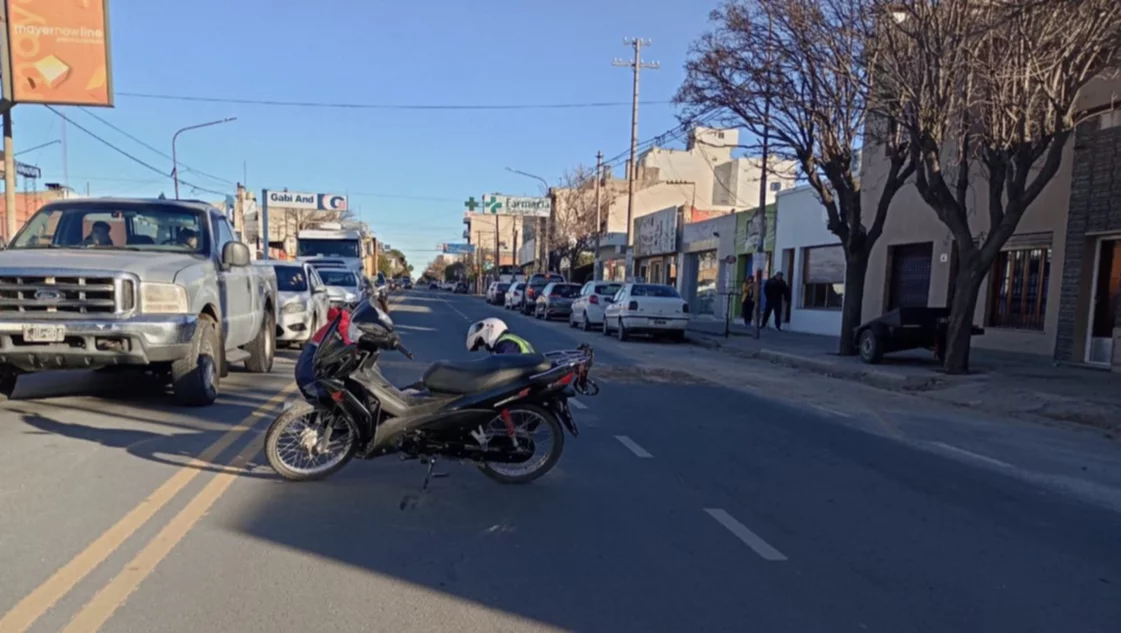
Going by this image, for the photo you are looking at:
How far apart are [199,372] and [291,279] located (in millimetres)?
7955

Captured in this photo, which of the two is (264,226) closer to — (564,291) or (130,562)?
(564,291)

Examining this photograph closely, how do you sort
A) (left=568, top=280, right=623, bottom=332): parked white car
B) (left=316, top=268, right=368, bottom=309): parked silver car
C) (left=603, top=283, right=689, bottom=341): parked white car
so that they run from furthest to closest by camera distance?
1. (left=568, top=280, right=623, bottom=332): parked white car
2. (left=603, top=283, right=689, bottom=341): parked white car
3. (left=316, top=268, right=368, bottom=309): parked silver car

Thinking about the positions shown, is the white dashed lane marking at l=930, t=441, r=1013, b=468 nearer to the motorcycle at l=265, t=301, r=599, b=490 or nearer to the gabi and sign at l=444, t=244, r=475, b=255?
the motorcycle at l=265, t=301, r=599, b=490

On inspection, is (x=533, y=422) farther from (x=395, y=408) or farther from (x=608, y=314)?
(x=608, y=314)

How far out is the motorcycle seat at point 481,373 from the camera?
5758 mm

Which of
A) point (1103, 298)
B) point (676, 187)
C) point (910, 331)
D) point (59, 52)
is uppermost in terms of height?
point (676, 187)

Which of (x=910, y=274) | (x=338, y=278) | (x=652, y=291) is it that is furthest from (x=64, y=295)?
(x=910, y=274)

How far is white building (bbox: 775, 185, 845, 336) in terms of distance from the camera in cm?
2431

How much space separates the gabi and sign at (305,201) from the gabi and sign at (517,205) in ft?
35.2

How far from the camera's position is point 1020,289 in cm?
1761

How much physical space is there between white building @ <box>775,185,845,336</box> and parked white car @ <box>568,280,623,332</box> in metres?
6.29

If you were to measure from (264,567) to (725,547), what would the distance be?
2.68 meters

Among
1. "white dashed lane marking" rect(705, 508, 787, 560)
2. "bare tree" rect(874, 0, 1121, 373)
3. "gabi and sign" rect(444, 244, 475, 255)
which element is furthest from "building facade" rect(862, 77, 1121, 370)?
"gabi and sign" rect(444, 244, 475, 255)

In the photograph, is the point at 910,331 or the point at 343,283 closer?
the point at 910,331
